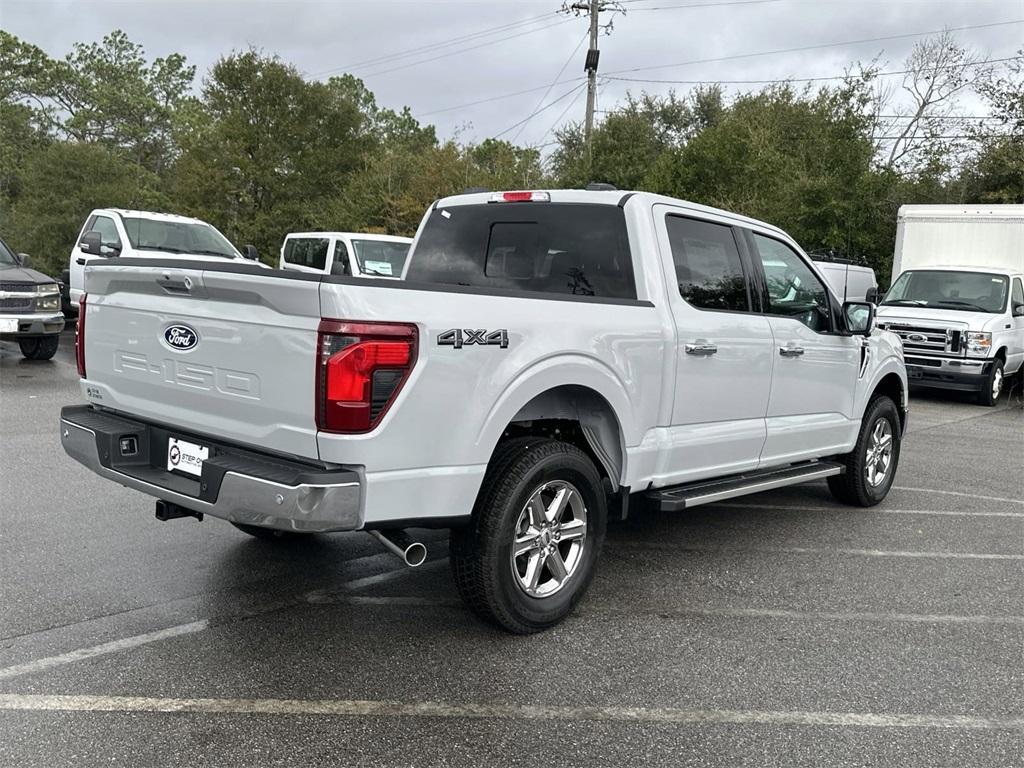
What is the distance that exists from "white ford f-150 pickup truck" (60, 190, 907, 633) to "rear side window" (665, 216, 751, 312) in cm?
2

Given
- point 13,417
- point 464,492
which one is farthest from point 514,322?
point 13,417

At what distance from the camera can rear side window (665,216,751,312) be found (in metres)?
4.88

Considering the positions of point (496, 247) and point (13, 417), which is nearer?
point (496, 247)

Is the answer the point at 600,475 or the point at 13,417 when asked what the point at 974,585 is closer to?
the point at 600,475

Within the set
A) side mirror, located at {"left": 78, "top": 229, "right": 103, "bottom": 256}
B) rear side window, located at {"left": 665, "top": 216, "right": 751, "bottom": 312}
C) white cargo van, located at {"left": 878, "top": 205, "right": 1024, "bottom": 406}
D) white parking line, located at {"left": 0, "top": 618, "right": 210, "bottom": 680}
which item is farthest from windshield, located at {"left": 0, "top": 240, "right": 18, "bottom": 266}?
white cargo van, located at {"left": 878, "top": 205, "right": 1024, "bottom": 406}

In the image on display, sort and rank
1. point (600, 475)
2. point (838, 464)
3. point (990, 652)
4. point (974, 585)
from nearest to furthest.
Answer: point (990, 652) → point (600, 475) → point (974, 585) → point (838, 464)

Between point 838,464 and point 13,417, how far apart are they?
24.0 ft

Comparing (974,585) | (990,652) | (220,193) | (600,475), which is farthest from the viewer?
(220,193)

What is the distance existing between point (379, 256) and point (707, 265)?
1087cm

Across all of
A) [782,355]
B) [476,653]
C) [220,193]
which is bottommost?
[476,653]

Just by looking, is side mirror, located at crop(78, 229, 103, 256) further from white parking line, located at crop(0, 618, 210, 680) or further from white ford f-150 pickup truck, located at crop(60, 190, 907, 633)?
white parking line, located at crop(0, 618, 210, 680)

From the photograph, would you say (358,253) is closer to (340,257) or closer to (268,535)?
(340,257)

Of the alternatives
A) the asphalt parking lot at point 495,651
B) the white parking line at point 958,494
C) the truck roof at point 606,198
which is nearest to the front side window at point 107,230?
the asphalt parking lot at point 495,651

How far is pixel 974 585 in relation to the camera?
503 cm
